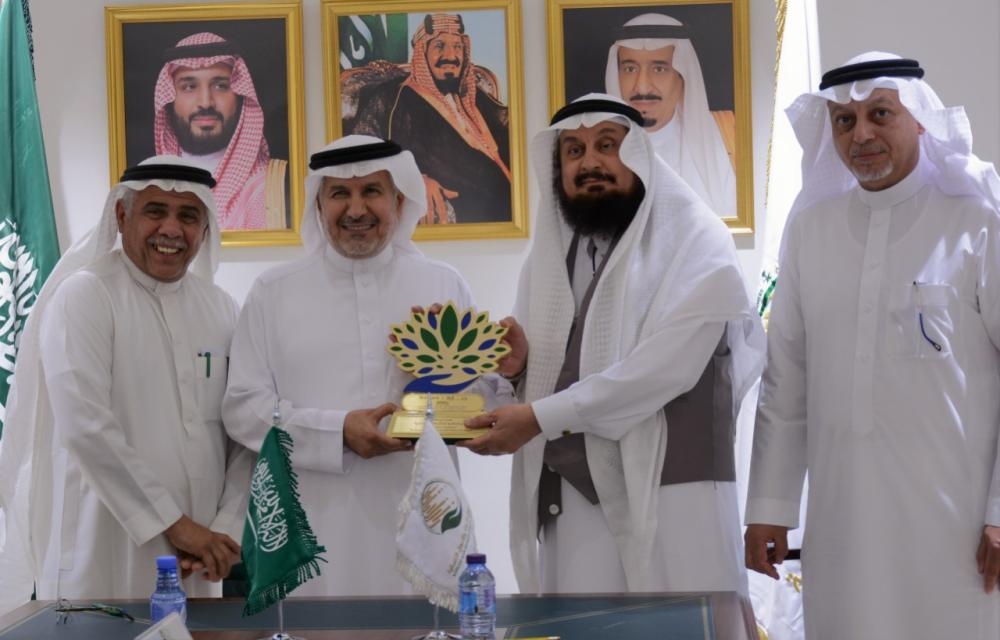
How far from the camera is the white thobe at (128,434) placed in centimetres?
356

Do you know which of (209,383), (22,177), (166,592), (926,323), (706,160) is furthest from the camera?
(706,160)

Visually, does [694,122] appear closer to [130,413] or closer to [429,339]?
[429,339]

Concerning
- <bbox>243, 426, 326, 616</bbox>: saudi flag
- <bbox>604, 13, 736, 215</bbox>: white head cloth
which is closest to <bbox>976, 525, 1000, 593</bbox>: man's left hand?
<bbox>243, 426, 326, 616</bbox>: saudi flag

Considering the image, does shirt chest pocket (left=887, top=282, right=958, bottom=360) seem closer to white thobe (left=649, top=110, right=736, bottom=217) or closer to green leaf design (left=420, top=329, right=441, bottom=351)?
green leaf design (left=420, top=329, right=441, bottom=351)

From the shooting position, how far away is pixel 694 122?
5379 millimetres

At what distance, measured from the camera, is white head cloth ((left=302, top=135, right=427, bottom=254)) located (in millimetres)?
3818

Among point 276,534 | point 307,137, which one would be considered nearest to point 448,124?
point 307,137

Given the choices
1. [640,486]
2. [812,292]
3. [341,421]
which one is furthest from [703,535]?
[341,421]

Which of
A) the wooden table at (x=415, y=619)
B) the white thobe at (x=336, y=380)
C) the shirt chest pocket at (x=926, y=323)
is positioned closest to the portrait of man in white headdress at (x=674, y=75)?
the white thobe at (x=336, y=380)

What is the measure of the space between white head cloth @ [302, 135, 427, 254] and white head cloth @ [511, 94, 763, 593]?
45 cm

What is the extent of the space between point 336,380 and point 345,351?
0.09 m

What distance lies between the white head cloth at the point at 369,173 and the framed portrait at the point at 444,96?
1434 millimetres

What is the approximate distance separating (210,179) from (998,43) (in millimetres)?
3433

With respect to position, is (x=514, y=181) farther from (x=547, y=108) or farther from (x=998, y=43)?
(x=998, y=43)
